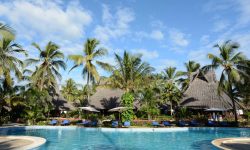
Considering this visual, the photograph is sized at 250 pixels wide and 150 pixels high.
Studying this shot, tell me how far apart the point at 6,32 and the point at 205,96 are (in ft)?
82.9

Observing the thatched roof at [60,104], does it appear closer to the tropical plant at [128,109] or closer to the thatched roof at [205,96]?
the tropical plant at [128,109]

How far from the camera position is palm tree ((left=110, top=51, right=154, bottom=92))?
25703 millimetres

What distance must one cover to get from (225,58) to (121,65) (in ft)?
34.9

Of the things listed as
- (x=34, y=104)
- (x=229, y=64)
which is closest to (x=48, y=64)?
(x=34, y=104)

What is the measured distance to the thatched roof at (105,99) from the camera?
105ft

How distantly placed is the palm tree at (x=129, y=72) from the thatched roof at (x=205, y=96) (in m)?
8.13

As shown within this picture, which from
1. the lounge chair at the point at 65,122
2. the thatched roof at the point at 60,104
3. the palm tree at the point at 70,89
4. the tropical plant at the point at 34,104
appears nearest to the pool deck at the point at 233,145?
the lounge chair at the point at 65,122

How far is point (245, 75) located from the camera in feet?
77.3

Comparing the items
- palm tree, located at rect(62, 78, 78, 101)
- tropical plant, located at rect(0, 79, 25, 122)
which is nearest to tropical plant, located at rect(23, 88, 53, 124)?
tropical plant, located at rect(0, 79, 25, 122)

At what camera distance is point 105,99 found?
33250 mm

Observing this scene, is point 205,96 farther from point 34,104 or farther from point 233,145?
point 34,104

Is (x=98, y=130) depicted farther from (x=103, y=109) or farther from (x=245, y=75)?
(x=245, y=75)

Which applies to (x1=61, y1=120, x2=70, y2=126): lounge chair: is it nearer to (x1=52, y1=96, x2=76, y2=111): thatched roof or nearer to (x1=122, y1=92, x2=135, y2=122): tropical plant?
(x1=122, y1=92, x2=135, y2=122): tropical plant

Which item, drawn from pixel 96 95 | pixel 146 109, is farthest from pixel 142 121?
pixel 96 95
